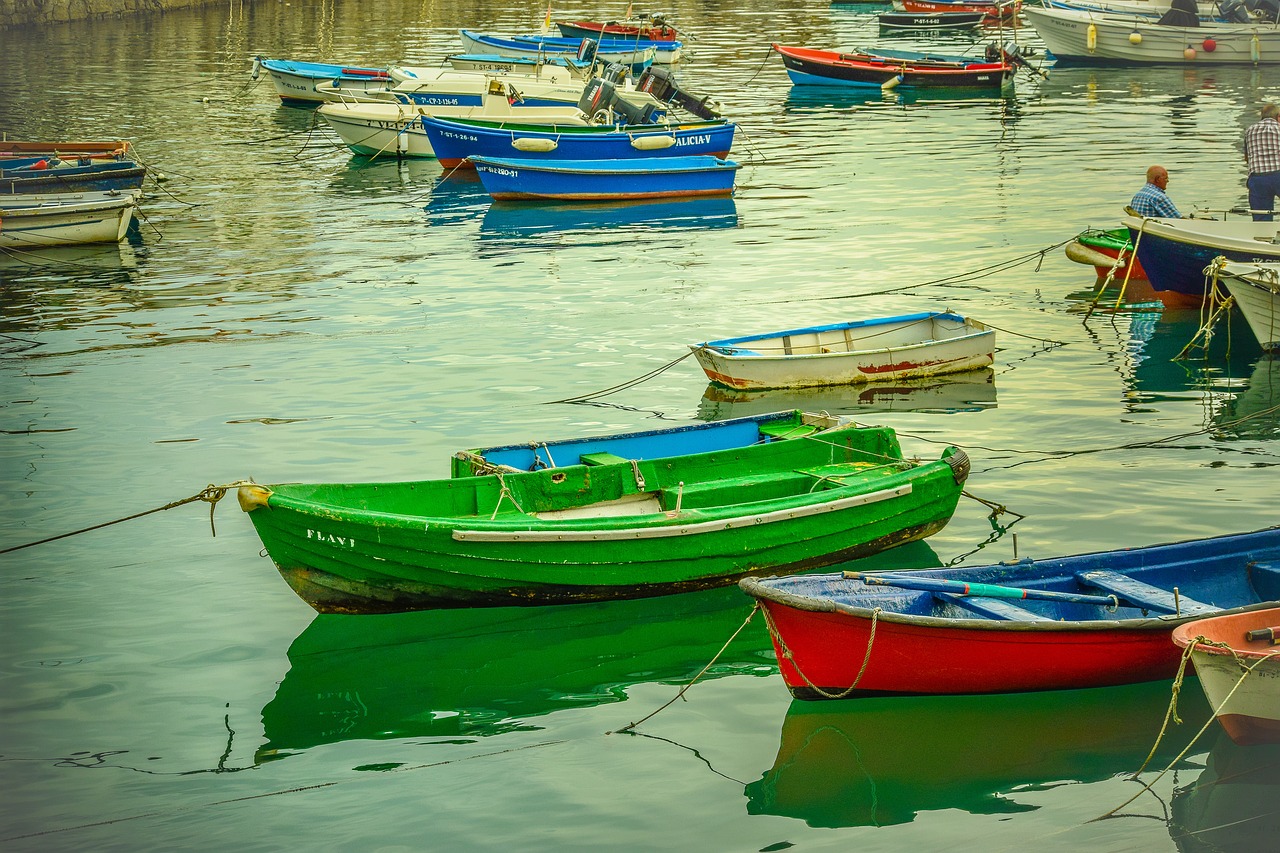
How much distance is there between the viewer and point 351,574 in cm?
972

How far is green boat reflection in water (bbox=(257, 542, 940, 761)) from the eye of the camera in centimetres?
891

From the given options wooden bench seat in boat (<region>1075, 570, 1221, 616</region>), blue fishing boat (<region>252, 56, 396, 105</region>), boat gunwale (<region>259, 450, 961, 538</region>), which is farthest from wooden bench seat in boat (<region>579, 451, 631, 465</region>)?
blue fishing boat (<region>252, 56, 396, 105</region>)

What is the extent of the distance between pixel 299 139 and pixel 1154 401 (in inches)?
1059

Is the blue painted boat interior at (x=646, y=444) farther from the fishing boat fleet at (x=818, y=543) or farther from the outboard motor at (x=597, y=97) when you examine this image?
the outboard motor at (x=597, y=97)

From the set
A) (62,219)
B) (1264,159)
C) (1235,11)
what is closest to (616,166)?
(62,219)

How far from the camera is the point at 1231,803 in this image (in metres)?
7.72

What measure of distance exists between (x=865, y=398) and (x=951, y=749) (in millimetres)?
7370

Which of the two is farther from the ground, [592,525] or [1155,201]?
[1155,201]

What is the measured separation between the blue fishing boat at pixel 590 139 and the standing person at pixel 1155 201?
38.5 feet

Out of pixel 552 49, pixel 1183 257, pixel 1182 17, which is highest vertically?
pixel 1182 17

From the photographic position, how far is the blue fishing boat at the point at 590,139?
27844mm

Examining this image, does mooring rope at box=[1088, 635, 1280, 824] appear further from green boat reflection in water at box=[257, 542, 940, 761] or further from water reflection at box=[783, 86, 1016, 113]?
water reflection at box=[783, 86, 1016, 113]

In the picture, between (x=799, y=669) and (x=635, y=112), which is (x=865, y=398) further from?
(x=635, y=112)

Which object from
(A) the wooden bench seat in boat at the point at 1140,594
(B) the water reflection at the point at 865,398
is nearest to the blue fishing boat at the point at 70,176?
(B) the water reflection at the point at 865,398
